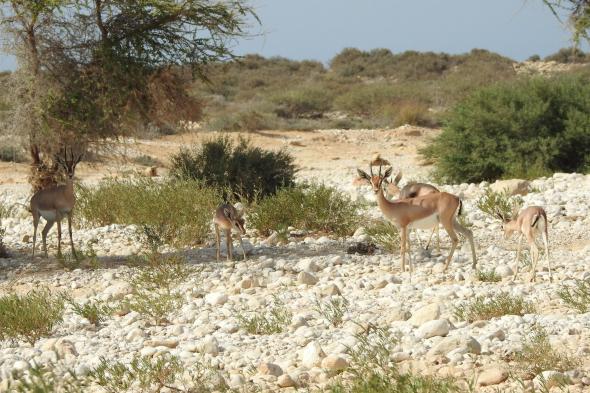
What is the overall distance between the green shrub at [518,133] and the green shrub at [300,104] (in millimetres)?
20241

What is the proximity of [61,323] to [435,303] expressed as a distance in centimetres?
321

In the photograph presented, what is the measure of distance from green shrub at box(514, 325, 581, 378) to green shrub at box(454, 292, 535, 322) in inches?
41.0

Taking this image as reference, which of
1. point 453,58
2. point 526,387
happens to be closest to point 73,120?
point 526,387

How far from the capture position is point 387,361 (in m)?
5.62

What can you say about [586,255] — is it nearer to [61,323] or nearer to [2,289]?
[61,323]

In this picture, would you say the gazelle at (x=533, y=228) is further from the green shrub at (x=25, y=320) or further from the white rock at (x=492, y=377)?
the green shrub at (x=25, y=320)

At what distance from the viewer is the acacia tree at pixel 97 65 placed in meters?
11.8

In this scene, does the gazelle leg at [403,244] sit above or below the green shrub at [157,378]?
above

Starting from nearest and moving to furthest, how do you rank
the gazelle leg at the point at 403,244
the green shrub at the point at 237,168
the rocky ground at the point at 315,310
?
the rocky ground at the point at 315,310 < the gazelle leg at the point at 403,244 < the green shrub at the point at 237,168

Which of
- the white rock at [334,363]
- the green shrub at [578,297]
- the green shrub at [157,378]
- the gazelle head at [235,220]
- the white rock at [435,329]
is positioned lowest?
the green shrub at [157,378]

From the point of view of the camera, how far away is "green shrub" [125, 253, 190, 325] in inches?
297

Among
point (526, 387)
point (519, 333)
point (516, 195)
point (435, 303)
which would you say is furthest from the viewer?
point (516, 195)

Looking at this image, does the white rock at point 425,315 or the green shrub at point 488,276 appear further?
the green shrub at point 488,276

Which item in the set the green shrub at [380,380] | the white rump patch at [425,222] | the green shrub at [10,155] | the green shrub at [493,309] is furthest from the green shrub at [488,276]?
the green shrub at [10,155]
